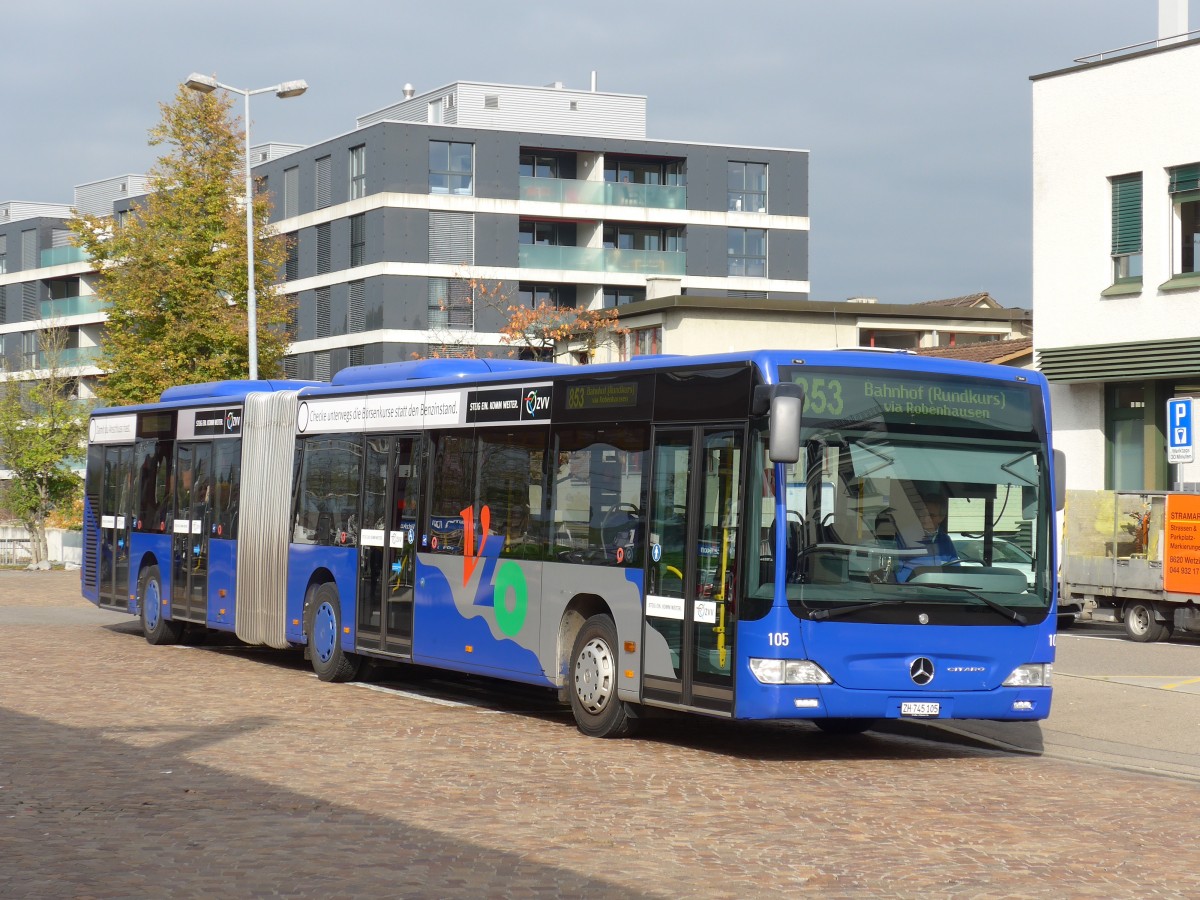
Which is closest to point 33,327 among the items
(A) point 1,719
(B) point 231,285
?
(B) point 231,285

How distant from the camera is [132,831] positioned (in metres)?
9.47

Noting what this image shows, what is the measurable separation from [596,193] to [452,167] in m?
6.01

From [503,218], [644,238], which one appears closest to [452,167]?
[503,218]

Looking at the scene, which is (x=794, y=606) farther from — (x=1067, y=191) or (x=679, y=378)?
(x=1067, y=191)

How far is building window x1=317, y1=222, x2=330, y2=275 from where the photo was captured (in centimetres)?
7181

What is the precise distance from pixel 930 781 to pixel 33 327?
9263 centimetres

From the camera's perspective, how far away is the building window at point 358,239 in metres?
69.5

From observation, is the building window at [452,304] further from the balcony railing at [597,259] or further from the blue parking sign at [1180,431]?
the blue parking sign at [1180,431]

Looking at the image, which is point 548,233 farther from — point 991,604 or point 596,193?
point 991,604

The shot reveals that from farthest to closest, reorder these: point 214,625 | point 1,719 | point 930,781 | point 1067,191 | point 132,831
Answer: point 1067,191, point 214,625, point 1,719, point 930,781, point 132,831

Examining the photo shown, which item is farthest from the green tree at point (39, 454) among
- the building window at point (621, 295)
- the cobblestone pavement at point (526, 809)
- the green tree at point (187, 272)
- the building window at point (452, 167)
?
the cobblestone pavement at point (526, 809)

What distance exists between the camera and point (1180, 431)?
2219 centimetres

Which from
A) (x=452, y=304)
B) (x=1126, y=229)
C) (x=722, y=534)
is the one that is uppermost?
(x=452, y=304)

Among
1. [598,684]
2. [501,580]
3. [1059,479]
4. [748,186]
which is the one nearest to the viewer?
[1059,479]
